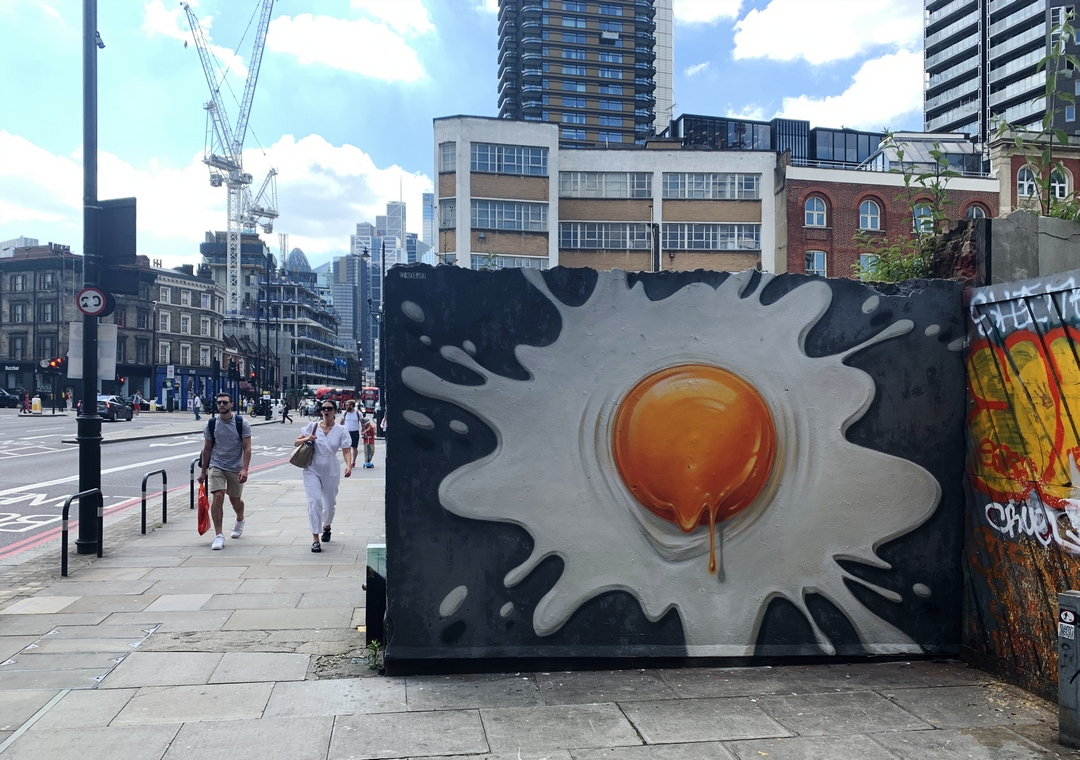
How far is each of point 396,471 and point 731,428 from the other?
7.46 feet

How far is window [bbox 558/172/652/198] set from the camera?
5000cm

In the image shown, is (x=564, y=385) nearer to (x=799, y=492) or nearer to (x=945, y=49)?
(x=799, y=492)

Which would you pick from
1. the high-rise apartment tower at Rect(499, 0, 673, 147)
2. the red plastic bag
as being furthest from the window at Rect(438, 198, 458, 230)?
the high-rise apartment tower at Rect(499, 0, 673, 147)

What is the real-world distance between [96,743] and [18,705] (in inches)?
35.7

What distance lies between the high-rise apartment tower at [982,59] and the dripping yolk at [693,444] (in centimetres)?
8760

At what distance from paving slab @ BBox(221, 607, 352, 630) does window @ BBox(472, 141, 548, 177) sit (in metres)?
44.2

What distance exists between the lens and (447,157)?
48.5 metres

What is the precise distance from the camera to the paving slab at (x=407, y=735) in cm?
401

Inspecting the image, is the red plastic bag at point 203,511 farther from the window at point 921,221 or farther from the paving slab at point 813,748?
the window at point 921,221

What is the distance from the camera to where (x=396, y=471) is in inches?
204

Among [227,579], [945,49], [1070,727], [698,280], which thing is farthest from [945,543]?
[945,49]

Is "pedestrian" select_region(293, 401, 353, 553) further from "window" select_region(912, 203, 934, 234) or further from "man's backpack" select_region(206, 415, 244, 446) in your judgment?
"window" select_region(912, 203, 934, 234)

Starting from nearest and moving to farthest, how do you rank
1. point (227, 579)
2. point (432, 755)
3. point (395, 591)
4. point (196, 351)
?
point (432, 755) → point (395, 591) → point (227, 579) → point (196, 351)
